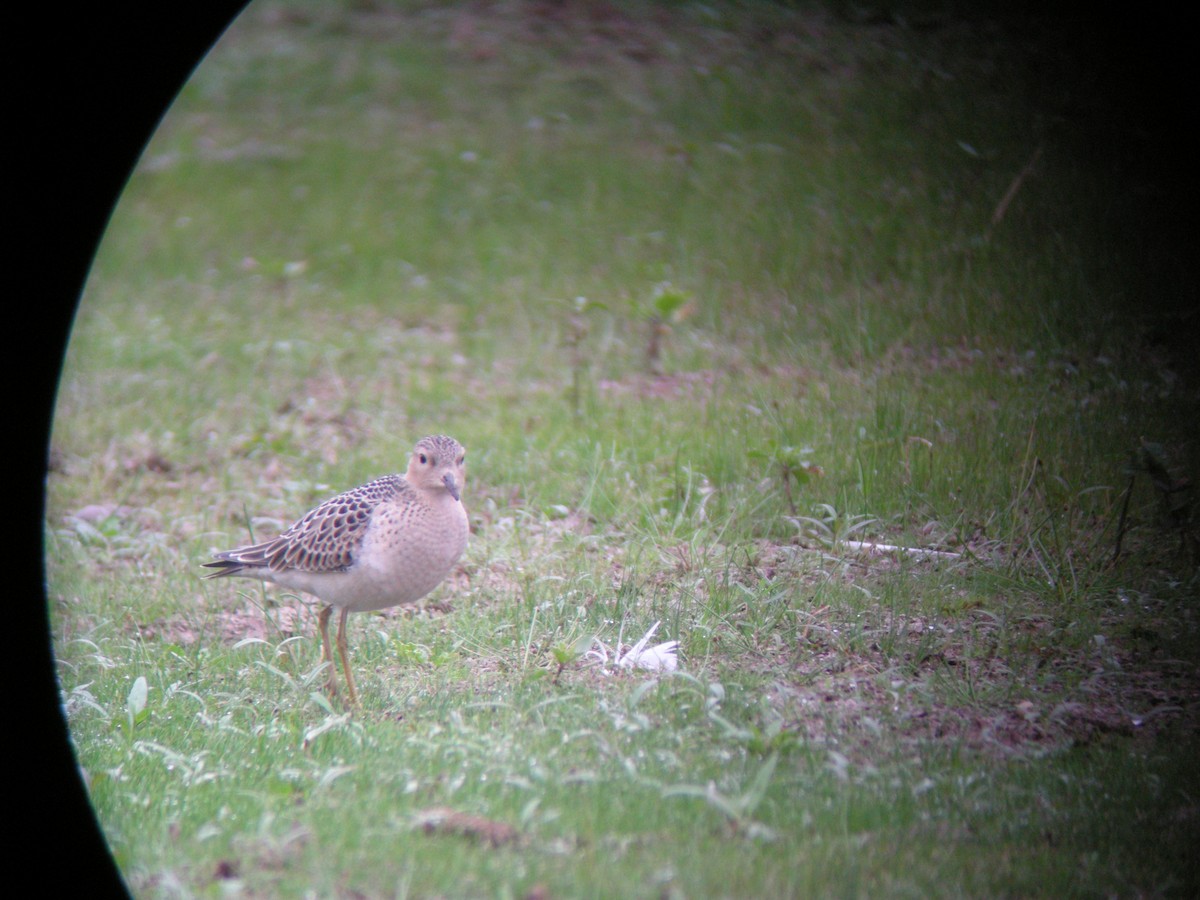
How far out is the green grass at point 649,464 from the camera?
4520 mm

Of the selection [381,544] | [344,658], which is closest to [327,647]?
[344,658]

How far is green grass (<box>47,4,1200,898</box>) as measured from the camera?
4520 mm

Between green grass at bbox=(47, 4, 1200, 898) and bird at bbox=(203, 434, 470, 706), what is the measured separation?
518mm

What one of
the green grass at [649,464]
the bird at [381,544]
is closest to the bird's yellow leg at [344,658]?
the bird at [381,544]

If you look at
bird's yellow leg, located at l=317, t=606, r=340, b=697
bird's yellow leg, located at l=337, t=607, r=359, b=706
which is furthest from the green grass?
bird's yellow leg, located at l=337, t=607, r=359, b=706

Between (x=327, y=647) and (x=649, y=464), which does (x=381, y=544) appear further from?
(x=649, y=464)

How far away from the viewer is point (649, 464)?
7961 millimetres

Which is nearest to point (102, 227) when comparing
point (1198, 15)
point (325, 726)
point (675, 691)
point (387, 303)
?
point (325, 726)

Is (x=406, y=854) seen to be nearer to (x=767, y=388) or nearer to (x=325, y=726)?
(x=325, y=726)

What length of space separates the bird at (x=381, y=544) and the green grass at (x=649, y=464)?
52 cm

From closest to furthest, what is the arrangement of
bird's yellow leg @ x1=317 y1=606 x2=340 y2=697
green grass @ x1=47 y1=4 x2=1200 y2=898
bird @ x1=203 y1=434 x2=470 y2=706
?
green grass @ x1=47 y1=4 x2=1200 y2=898 → bird @ x1=203 y1=434 x2=470 y2=706 → bird's yellow leg @ x1=317 y1=606 x2=340 y2=697

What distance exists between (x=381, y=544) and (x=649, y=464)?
275 cm

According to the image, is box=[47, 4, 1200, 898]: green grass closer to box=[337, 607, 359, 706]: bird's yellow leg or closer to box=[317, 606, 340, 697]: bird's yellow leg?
box=[317, 606, 340, 697]: bird's yellow leg

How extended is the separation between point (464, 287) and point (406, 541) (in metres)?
6.39
